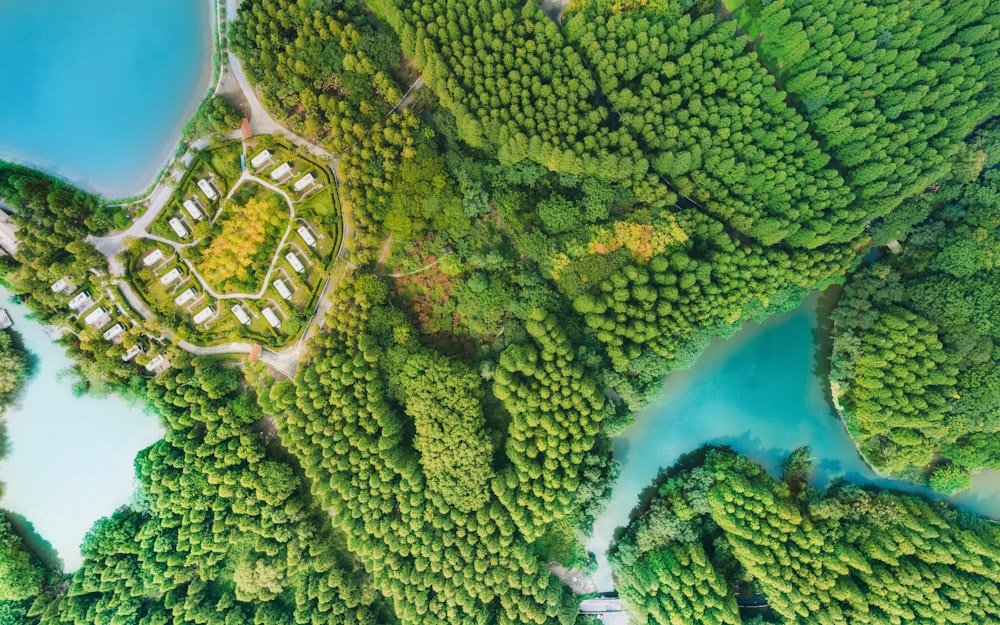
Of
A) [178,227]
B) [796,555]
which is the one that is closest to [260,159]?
[178,227]

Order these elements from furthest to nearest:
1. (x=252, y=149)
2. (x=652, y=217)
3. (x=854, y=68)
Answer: (x=252, y=149) → (x=652, y=217) → (x=854, y=68)

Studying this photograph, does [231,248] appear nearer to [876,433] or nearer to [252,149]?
[252,149]

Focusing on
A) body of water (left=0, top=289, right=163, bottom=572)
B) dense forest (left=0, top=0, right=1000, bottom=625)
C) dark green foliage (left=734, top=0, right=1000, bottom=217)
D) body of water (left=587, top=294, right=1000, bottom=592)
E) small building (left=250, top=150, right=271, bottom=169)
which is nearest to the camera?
dark green foliage (left=734, top=0, right=1000, bottom=217)

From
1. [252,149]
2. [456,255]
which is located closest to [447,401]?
[456,255]

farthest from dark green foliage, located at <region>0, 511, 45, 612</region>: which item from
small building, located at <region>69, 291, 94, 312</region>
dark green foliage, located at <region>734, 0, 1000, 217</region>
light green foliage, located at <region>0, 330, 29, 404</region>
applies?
dark green foliage, located at <region>734, 0, 1000, 217</region>

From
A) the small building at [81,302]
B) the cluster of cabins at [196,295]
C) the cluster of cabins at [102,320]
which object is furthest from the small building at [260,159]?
the small building at [81,302]

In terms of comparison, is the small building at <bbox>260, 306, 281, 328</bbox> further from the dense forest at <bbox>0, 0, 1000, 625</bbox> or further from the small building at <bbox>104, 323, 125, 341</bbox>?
the small building at <bbox>104, 323, 125, 341</bbox>
